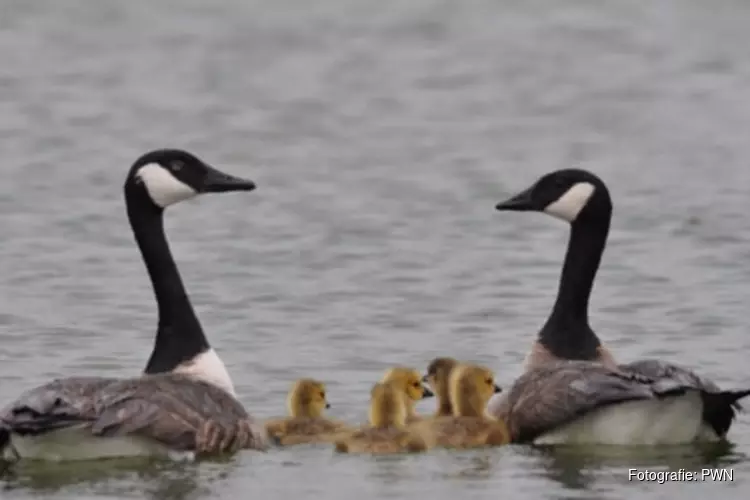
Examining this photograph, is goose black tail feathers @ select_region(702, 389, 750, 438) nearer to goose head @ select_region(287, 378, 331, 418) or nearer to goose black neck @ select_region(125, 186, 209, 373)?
goose head @ select_region(287, 378, 331, 418)

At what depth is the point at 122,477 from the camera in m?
11.4

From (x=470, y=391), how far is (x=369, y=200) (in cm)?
881

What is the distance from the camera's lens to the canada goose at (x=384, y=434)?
38.5 feet

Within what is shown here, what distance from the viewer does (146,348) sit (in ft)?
50.1

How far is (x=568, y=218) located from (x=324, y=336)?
2361mm

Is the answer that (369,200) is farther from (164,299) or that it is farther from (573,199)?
(164,299)

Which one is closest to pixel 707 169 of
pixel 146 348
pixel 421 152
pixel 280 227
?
pixel 421 152

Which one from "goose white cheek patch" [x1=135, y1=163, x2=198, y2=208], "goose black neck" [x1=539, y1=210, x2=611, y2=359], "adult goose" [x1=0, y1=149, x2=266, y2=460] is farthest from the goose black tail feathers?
"goose white cheek patch" [x1=135, y1=163, x2=198, y2=208]

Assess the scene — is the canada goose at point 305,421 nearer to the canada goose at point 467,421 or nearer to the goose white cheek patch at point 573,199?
the canada goose at point 467,421

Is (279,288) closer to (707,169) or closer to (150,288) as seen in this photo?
(150,288)

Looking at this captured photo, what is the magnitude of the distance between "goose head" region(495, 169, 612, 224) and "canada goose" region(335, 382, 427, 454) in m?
2.01

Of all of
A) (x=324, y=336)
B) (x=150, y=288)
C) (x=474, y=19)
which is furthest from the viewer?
(x=474, y=19)

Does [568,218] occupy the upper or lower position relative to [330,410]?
upper

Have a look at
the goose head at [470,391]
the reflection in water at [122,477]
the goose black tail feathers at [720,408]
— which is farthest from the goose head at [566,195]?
the reflection in water at [122,477]
